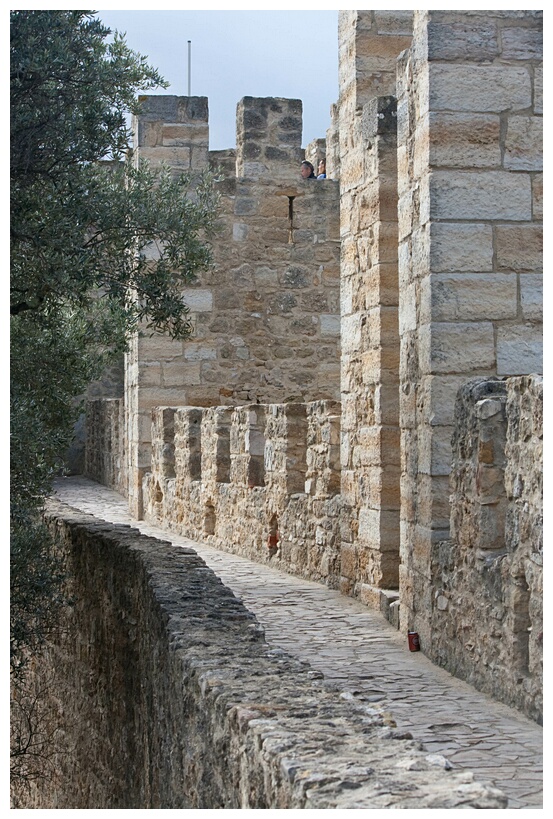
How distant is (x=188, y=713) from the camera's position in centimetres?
477

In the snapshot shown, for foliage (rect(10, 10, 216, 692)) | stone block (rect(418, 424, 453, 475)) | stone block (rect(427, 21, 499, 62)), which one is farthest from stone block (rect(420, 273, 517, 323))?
foliage (rect(10, 10, 216, 692))

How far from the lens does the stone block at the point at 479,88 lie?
7.13 meters

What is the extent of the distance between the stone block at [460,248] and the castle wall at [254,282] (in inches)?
297

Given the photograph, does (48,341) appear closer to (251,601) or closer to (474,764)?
(251,601)

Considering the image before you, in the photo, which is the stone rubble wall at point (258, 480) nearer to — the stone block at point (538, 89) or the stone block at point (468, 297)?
the stone block at point (468, 297)

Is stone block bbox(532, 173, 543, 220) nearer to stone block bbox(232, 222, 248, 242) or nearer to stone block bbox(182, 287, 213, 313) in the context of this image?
stone block bbox(182, 287, 213, 313)

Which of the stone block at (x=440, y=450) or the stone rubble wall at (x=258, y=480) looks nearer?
the stone block at (x=440, y=450)

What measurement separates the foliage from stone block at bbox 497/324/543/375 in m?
2.57

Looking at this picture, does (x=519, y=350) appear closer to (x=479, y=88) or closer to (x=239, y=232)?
(x=479, y=88)

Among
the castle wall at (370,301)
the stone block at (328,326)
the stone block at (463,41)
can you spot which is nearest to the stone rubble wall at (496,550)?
the castle wall at (370,301)

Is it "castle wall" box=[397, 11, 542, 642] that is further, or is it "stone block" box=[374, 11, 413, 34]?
"stone block" box=[374, 11, 413, 34]

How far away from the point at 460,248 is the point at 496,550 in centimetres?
191

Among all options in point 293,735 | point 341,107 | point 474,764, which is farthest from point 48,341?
point 293,735

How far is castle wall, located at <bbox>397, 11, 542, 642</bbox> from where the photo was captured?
705 cm
